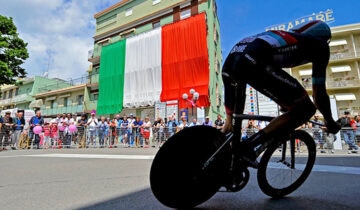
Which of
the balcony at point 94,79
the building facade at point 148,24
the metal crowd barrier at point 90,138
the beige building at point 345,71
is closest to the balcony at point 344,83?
the beige building at point 345,71

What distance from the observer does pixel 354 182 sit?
7.30 feet

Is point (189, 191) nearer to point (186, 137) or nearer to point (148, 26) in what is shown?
point (186, 137)

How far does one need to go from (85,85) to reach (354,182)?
2894 cm

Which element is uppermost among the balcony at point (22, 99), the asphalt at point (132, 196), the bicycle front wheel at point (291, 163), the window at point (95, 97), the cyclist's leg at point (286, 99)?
the balcony at point (22, 99)

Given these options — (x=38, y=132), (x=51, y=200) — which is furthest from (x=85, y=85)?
(x=51, y=200)

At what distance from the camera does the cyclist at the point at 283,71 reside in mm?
1443

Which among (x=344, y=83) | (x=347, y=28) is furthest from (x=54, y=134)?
(x=347, y=28)

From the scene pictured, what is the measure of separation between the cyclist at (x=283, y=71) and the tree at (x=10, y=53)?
22.8 metres

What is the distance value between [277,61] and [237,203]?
116 cm

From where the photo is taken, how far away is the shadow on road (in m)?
1.48

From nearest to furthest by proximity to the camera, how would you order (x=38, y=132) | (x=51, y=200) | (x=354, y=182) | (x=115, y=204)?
(x=115, y=204) < (x=51, y=200) < (x=354, y=182) < (x=38, y=132)

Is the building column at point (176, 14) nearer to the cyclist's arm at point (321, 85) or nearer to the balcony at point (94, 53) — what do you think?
the balcony at point (94, 53)

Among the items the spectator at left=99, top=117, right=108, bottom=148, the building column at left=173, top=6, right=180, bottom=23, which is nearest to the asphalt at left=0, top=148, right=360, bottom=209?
the spectator at left=99, top=117, right=108, bottom=148

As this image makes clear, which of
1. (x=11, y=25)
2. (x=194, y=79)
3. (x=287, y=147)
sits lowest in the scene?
(x=287, y=147)
